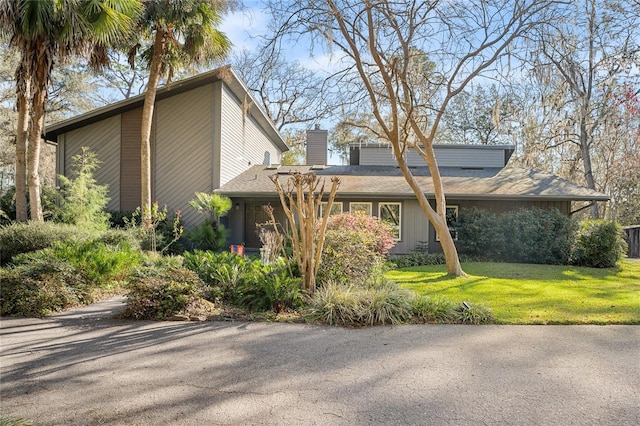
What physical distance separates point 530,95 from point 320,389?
10.5 m

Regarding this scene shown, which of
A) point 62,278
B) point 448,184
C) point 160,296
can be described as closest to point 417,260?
point 448,184

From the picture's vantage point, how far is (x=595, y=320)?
575cm

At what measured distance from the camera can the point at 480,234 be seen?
13.4m

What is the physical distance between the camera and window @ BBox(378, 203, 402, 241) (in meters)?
14.6

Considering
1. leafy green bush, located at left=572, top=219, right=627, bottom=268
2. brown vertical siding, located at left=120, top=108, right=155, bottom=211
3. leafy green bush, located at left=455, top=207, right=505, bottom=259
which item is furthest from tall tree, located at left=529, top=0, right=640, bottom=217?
brown vertical siding, located at left=120, top=108, right=155, bottom=211

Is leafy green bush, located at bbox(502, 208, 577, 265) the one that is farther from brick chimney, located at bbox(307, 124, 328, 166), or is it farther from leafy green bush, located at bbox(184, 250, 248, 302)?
brick chimney, located at bbox(307, 124, 328, 166)

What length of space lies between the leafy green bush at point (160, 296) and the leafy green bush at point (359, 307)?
194cm

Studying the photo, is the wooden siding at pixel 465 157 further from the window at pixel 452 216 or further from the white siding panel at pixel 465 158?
the window at pixel 452 216

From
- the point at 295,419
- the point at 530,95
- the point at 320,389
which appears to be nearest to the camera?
the point at 295,419

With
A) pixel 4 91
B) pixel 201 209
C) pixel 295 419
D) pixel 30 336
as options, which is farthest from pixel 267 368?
pixel 4 91

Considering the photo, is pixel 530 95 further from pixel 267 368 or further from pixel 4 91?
pixel 4 91

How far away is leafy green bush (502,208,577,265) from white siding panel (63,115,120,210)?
1474cm

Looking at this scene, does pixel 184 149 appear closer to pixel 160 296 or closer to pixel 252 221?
pixel 252 221

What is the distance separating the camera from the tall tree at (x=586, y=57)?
8.45 m
